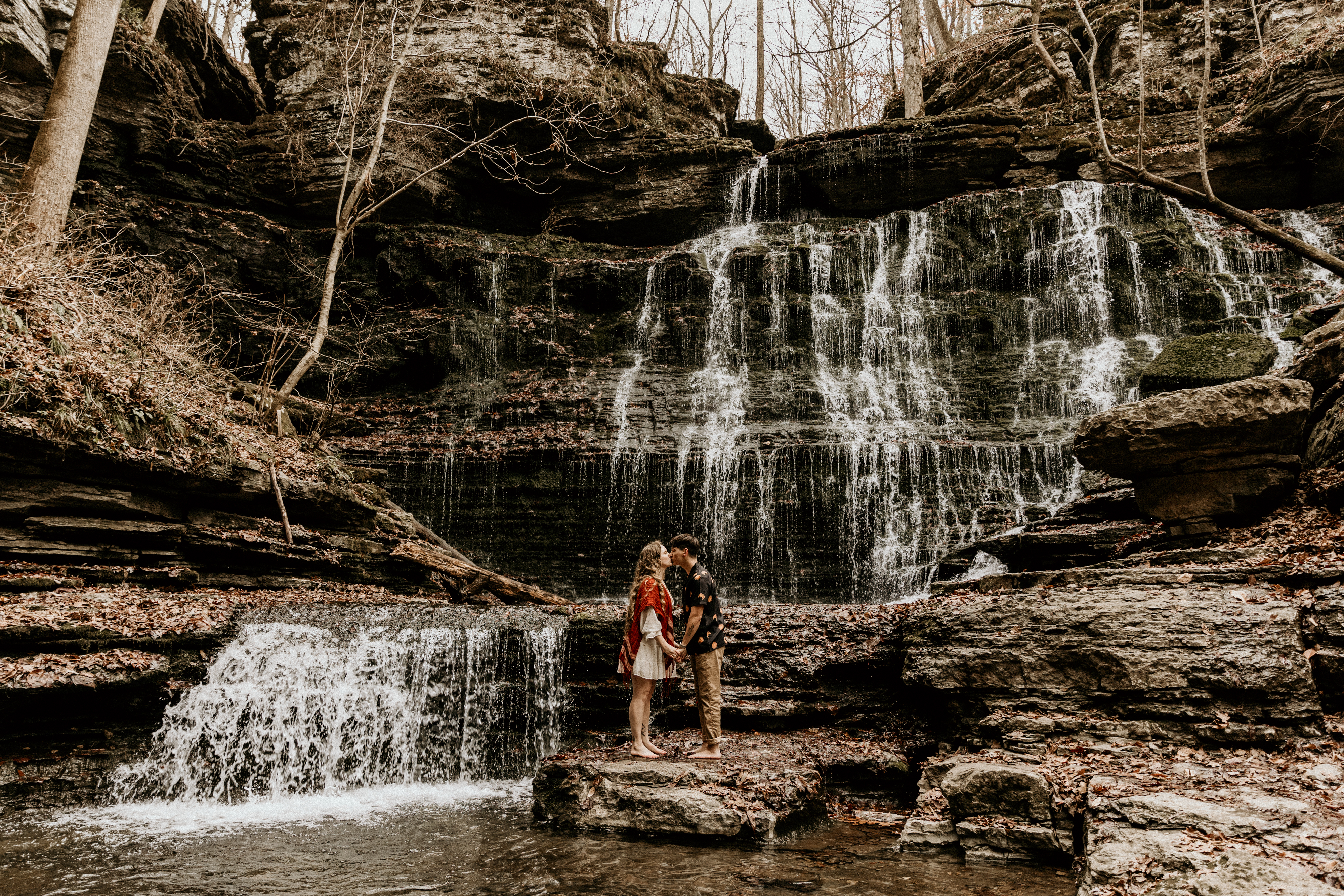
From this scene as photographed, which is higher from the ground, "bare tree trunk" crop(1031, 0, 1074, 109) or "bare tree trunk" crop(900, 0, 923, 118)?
"bare tree trunk" crop(900, 0, 923, 118)

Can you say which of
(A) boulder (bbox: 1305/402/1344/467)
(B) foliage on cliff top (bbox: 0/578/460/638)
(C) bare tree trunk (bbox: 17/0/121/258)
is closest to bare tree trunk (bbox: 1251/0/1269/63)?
(A) boulder (bbox: 1305/402/1344/467)

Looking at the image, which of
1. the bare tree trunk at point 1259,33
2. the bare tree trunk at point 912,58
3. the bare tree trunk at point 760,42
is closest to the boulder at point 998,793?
the bare tree trunk at point 1259,33

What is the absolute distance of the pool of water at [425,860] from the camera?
4.91 m

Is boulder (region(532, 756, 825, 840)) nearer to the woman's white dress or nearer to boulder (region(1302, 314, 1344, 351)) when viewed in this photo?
the woman's white dress

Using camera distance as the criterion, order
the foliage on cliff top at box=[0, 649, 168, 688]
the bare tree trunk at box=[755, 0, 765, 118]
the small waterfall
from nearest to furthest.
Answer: the foliage on cliff top at box=[0, 649, 168, 688], the small waterfall, the bare tree trunk at box=[755, 0, 765, 118]

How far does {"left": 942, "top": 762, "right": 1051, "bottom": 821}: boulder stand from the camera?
5.61 metres

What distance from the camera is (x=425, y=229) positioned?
20766 mm

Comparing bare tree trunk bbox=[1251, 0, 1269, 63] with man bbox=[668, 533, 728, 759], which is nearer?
man bbox=[668, 533, 728, 759]

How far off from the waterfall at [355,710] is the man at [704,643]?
270 cm

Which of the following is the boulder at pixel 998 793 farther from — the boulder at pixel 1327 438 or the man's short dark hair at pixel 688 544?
the boulder at pixel 1327 438

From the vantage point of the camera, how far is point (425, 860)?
555 centimetres

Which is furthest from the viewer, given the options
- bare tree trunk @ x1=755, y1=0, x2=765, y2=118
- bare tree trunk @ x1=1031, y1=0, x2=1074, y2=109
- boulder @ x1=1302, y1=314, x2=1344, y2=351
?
bare tree trunk @ x1=755, y1=0, x2=765, y2=118

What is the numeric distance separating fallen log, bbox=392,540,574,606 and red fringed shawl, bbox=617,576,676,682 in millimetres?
4757

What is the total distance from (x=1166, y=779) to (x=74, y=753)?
30.1ft
